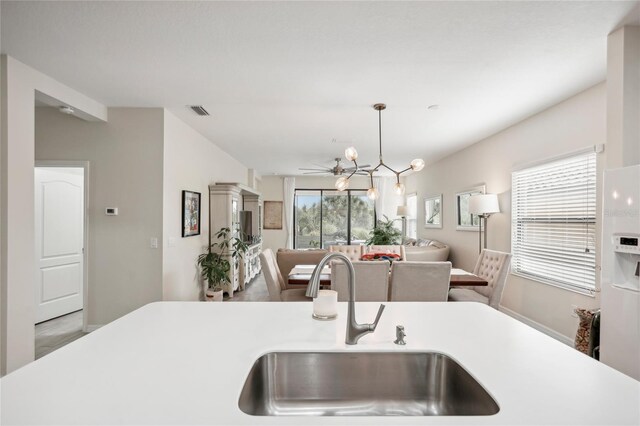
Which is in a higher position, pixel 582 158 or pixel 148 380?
pixel 582 158

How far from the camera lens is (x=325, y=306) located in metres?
1.44

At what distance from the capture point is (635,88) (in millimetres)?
2182

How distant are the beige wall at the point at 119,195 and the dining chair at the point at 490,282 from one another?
3327mm

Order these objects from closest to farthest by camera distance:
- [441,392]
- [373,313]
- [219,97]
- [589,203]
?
[441,392] → [373,313] → [589,203] → [219,97]

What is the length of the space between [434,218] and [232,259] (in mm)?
4380

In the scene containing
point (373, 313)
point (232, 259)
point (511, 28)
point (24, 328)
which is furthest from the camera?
point (232, 259)

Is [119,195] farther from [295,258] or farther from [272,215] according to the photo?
[272,215]

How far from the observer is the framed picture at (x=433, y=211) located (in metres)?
6.86

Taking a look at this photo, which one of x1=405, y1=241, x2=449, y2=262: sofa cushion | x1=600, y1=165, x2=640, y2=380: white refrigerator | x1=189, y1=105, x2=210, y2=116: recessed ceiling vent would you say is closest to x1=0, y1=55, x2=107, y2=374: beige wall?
x1=189, y1=105, x2=210, y2=116: recessed ceiling vent

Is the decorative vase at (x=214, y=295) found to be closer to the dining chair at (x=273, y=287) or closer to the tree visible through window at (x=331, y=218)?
the dining chair at (x=273, y=287)

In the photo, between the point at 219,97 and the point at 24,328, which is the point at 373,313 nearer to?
the point at 219,97

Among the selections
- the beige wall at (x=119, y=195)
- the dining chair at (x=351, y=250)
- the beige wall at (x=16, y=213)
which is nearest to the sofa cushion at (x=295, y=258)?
the dining chair at (x=351, y=250)

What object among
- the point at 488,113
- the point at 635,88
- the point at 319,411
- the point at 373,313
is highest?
the point at 488,113

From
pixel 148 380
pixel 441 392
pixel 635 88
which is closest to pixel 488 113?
pixel 635 88
